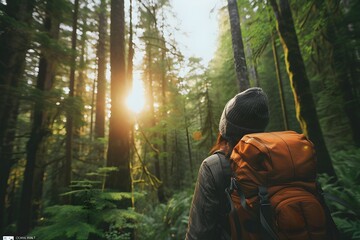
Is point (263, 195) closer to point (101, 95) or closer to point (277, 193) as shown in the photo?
point (277, 193)

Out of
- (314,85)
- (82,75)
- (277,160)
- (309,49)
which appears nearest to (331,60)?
(309,49)

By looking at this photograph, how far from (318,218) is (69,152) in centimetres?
917

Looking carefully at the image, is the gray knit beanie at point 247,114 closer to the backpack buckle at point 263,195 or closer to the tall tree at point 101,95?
the backpack buckle at point 263,195

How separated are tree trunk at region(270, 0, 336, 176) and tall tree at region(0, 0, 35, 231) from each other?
7817 millimetres

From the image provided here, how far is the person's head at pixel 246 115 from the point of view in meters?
2.21

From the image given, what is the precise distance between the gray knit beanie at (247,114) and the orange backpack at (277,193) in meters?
0.30

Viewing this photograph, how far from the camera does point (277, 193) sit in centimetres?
177

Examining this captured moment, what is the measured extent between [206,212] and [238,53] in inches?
285

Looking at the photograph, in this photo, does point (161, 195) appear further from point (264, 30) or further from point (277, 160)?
point (277, 160)

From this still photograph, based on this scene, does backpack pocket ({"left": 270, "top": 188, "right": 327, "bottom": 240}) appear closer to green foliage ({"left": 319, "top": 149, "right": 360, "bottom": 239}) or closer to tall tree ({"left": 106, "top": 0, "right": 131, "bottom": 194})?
green foliage ({"left": 319, "top": 149, "right": 360, "bottom": 239})

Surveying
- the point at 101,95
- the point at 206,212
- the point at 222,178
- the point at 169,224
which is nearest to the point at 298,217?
the point at 222,178

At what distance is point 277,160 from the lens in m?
1.79

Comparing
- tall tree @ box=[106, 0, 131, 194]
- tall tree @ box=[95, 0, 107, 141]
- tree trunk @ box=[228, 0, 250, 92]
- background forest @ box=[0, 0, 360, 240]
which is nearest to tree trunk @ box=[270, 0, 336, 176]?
background forest @ box=[0, 0, 360, 240]

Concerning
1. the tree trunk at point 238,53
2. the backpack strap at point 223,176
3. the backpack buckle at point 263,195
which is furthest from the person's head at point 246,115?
the tree trunk at point 238,53
